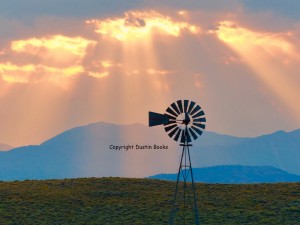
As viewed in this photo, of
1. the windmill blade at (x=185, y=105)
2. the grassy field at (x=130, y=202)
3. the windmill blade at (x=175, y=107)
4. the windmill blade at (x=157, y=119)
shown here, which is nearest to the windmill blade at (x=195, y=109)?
the windmill blade at (x=185, y=105)

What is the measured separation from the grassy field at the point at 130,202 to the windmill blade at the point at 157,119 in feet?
56.7

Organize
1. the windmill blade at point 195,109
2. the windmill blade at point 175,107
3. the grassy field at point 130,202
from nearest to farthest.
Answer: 1. the windmill blade at point 195,109
2. the windmill blade at point 175,107
3. the grassy field at point 130,202

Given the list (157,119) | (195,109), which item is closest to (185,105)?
(195,109)

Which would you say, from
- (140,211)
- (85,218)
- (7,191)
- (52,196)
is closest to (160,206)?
(140,211)

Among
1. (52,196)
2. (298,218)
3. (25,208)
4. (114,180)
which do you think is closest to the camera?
(298,218)

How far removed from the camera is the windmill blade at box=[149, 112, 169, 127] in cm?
5562

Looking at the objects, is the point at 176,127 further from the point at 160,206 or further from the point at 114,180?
the point at 114,180

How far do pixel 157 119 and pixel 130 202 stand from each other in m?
25.8

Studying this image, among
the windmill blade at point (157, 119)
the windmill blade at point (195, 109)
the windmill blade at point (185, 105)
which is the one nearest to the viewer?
the windmill blade at point (185, 105)

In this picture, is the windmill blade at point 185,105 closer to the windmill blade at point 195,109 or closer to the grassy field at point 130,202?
the windmill blade at point 195,109

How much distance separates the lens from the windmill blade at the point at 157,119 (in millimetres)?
55625

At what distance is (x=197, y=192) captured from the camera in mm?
85562

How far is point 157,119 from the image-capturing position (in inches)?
2201

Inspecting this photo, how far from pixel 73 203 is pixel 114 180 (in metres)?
16.2
